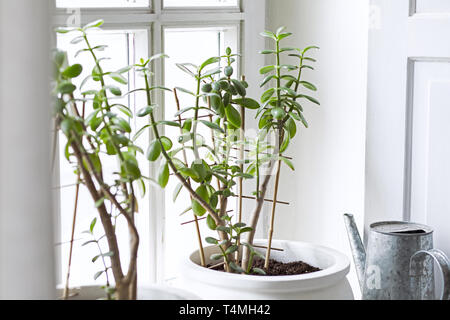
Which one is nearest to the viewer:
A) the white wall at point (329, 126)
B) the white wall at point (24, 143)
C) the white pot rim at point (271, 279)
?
the white wall at point (24, 143)

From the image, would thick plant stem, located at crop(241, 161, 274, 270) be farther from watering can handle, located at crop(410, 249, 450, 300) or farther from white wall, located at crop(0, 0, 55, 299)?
white wall, located at crop(0, 0, 55, 299)

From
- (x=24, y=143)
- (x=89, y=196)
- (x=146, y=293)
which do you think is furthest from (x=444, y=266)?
(x=24, y=143)

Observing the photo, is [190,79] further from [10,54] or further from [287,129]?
[10,54]

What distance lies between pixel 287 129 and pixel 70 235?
0.45 metres

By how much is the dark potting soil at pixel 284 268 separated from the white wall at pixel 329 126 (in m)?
0.24

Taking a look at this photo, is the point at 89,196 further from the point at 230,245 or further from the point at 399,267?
the point at 399,267

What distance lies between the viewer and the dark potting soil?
123 cm

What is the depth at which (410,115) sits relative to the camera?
1355mm

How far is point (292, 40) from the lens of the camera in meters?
1.56

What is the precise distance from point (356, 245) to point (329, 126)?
32 cm

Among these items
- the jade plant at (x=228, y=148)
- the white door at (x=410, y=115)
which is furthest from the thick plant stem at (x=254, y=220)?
the white door at (x=410, y=115)

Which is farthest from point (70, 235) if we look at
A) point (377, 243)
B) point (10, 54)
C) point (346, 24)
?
point (346, 24)

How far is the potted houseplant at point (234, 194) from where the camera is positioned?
3.57 ft

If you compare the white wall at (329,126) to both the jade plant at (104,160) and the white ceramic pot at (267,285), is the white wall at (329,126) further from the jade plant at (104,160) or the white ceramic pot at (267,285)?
the jade plant at (104,160)
